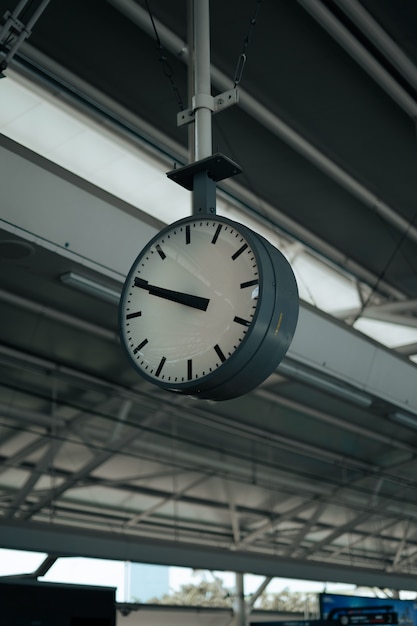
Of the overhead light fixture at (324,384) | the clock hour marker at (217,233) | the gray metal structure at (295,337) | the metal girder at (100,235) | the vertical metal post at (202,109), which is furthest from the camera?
the overhead light fixture at (324,384)

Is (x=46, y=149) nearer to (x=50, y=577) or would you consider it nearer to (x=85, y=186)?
(x=85, y=186)

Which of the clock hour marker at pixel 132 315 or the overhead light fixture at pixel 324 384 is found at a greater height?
the overhead light fixture at pixel 324 384

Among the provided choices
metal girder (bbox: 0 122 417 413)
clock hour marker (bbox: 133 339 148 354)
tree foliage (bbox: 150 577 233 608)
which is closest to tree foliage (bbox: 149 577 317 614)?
tree foliage (bbox: 150 577 233 608)

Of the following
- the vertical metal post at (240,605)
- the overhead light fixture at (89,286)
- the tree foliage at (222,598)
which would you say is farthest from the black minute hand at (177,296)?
the vertical metal post at (240,605)

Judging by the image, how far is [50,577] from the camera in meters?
8.38

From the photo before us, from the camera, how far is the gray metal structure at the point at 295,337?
6668 millimetres

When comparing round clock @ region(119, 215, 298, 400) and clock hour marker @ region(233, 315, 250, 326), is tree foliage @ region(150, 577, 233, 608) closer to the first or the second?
round clock @ region(119, 215, 298, 400)

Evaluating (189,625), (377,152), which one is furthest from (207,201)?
(189,625)

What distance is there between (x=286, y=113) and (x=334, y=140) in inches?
27.6

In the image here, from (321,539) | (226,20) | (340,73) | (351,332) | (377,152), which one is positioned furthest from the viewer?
(321,539)

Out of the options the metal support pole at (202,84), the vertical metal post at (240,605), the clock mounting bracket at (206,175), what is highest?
the metal support pole at (202,84)

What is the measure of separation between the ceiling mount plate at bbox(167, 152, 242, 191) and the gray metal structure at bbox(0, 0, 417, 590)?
2482mm

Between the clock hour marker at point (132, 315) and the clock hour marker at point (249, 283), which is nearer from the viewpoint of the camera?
the clock hour marker at point (249, 283)

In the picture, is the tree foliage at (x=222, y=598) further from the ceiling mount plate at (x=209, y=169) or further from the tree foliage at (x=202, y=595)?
the ceiling mount plate at (x=209, y=169)
